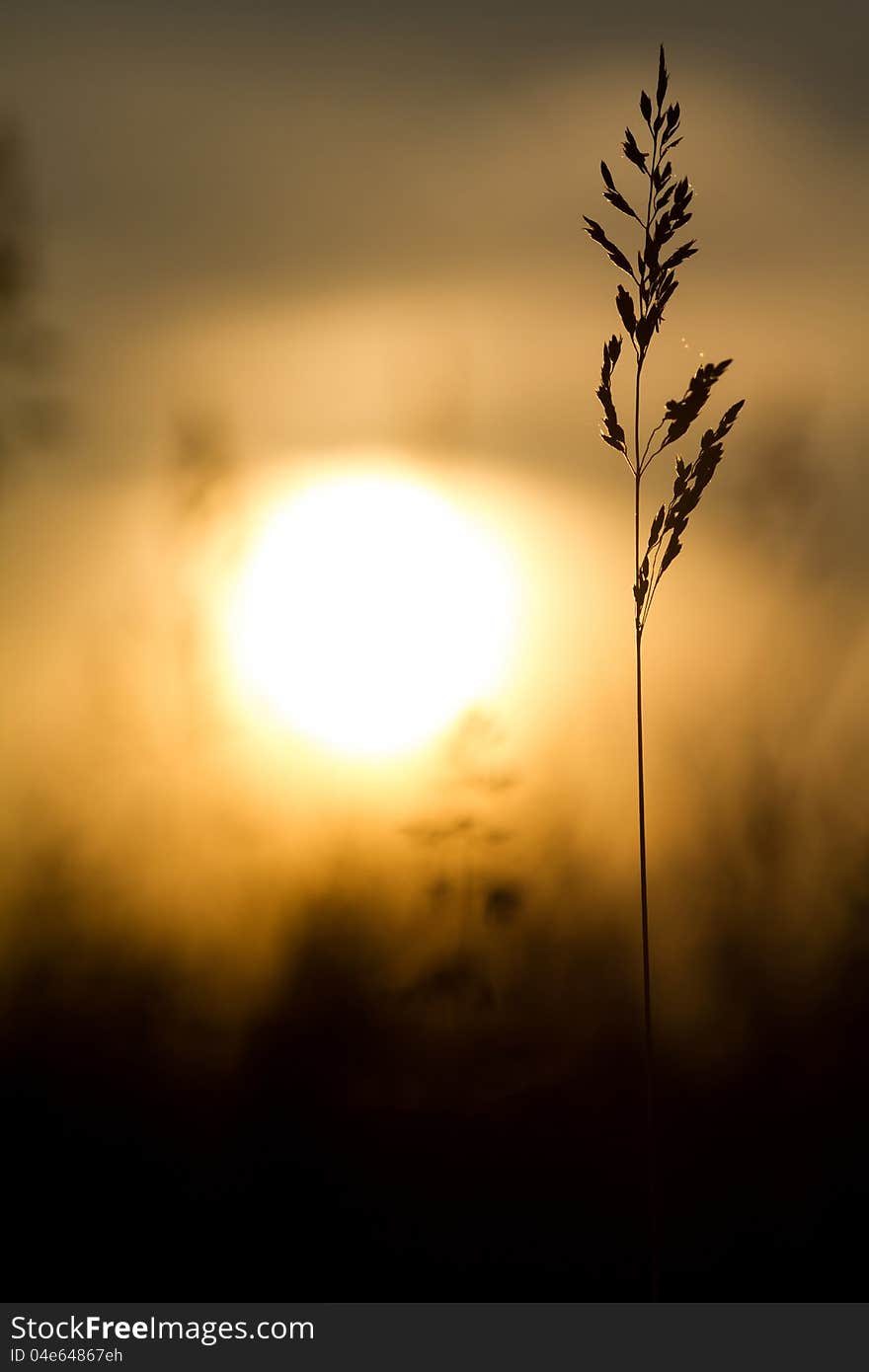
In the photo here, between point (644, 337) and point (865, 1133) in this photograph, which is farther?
point (865, 1133)

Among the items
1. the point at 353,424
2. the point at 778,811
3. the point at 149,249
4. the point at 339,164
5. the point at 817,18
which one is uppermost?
the point at 817,18

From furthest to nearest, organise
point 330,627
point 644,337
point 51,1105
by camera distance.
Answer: point 330,627, point 51,1105, point 644,337

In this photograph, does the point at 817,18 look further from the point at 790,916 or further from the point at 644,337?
the point at 790,916

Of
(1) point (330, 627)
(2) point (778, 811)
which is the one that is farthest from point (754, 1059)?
(1) point (330, 627)

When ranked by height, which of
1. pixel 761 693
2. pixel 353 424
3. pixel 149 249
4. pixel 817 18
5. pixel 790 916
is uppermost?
pixel 817 18

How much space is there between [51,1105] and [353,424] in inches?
34.5

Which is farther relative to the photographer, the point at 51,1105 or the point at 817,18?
the point at 817,18

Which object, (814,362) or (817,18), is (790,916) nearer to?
(814,362)

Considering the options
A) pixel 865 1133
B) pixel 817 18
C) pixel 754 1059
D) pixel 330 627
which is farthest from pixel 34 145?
pixel 865 1133

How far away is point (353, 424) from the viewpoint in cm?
145

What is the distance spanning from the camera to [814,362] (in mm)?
1500

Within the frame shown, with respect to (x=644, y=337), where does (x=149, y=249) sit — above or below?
above

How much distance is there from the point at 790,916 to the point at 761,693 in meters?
0.28

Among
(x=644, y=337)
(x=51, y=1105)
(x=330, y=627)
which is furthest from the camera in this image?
(x=330, y=627)
